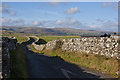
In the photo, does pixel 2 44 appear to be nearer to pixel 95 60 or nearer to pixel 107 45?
pixel 95 60

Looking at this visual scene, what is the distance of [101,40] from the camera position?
18.9 meters

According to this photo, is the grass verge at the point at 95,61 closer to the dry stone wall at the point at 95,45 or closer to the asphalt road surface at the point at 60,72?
the dry stone wall at the point at 95,45

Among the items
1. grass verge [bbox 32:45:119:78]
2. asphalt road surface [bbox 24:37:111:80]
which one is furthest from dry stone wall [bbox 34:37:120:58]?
asphalt road surface [bbox 24:37:111:80]

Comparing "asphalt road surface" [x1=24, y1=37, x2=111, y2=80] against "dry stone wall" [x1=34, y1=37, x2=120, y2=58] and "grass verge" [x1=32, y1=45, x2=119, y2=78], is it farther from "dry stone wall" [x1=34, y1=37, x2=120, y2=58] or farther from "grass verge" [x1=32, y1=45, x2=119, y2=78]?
"dry stone wall" [x1=34, y1=37, x2=120, y2=58]

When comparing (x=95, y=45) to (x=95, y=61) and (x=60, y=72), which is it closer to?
(x=95, y=61)

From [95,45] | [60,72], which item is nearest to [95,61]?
[95,45]

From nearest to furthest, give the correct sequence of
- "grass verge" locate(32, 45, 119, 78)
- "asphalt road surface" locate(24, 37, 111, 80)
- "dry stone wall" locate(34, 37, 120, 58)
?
"asphalt road surface" locate(24, 37, 111, 80) < "grass verge" locate(32, 45, 119, 78) < "dry stone wall" locate(34, 37, 120, 58)

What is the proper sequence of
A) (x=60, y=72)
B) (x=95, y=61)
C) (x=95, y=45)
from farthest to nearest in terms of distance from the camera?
1. (x=95, y=45)
2. (x=95, y=61)
3. (x=60, y=72)

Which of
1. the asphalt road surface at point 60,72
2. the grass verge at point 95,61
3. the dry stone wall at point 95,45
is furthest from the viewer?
the dry stone wall at point 95,45

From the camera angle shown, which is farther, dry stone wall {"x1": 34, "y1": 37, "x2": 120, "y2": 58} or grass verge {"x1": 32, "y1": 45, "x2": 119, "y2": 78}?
dry stone wall {"x1": 34, "y1": 37, "x2": 120, "y2": 58}

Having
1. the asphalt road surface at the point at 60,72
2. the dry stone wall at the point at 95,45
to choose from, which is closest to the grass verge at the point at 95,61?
the dry stone wall at the point at 95,45

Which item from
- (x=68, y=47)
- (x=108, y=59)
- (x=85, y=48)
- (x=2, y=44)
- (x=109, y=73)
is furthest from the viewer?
(x=68, y=47)

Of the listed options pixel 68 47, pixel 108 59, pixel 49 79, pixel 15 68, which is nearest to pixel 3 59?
pixel 15 68

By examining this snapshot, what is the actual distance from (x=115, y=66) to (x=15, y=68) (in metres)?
10.2
